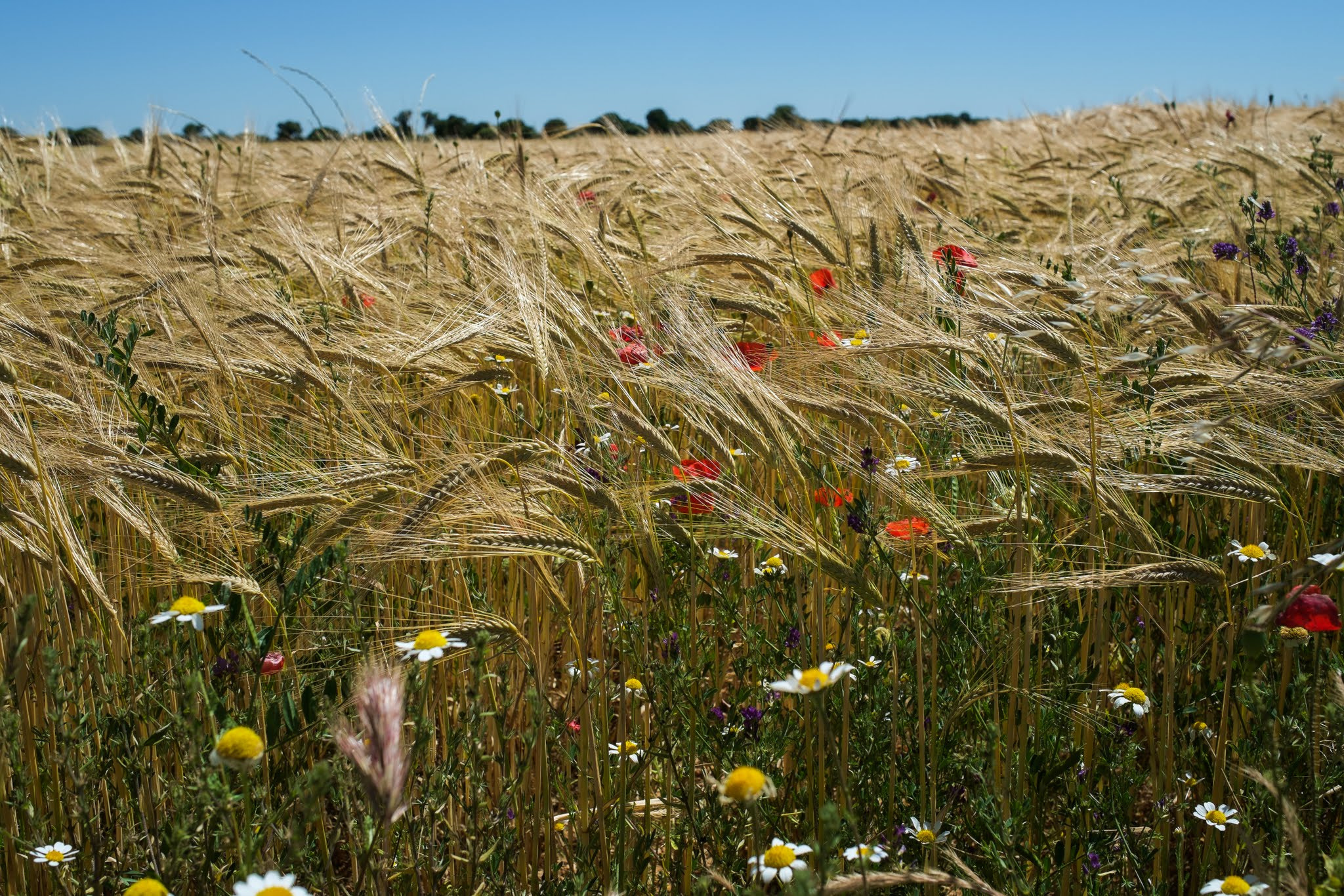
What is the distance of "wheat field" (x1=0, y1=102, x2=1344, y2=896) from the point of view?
148 centimetres

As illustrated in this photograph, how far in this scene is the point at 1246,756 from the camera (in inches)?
60.1

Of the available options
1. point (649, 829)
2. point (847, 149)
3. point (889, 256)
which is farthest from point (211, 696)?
point (847, 149)

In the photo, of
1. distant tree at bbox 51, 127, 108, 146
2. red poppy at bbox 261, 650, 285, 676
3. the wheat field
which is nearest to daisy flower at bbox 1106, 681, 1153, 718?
the wheat field

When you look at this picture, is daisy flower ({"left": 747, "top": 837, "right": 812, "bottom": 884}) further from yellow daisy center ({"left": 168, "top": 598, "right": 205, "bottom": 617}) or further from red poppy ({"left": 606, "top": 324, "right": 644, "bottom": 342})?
red poppy ({"left": 606, "top": 324, "right": 644, "bottom": 342})

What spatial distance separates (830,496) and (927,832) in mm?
589

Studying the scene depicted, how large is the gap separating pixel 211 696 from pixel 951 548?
4.57 ft

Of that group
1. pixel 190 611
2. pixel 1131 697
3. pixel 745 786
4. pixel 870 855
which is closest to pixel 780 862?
pixel 870 855

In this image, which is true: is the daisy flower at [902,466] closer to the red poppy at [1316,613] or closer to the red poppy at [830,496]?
the red poppy at [830,496]

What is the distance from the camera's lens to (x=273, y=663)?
1.70m

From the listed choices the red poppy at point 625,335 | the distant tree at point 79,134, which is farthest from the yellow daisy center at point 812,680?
the distant tree at point 79,134

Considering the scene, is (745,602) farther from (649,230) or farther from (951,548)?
(649,230)

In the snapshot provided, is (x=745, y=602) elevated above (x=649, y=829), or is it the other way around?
(x=745, y=602)

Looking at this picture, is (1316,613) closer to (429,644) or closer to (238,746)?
(429,644)

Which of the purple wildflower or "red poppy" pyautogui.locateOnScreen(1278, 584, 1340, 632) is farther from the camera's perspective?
the purple wildflower
